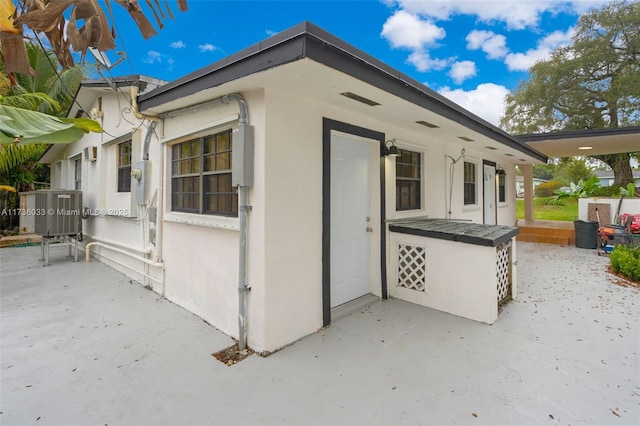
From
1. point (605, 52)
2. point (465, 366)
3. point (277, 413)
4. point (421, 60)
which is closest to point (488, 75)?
point (605, 52)

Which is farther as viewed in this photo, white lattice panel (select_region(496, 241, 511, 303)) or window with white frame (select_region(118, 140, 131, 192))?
window with white frame (select_region(118, 140, 131, 192))

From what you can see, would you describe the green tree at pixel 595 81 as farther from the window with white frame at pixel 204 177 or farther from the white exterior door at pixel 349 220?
the window with white frame at pixel 204 177

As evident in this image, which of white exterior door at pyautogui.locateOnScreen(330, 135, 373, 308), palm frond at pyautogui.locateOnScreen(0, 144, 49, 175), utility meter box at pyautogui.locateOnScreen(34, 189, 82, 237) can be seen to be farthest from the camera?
palm frond at pyautogui.locateOnScreen(0, 144, 49, 175)

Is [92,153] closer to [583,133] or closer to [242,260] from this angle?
[242,260]

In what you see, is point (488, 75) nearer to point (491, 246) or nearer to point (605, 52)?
point (605, 52)

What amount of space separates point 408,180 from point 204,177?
335 cm

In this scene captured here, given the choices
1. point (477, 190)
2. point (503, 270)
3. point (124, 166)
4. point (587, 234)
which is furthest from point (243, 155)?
point (587, 234)

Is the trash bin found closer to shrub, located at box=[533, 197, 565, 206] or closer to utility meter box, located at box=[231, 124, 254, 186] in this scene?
utility meter box, located at box=[231, 124, 254, 186]

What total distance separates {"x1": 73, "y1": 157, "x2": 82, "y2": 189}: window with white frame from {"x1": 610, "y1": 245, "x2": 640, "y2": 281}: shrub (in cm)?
1286

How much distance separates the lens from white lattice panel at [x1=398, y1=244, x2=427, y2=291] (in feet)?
14.3

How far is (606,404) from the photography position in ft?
7.54

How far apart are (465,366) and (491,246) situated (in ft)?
5.00

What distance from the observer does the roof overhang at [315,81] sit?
224cm

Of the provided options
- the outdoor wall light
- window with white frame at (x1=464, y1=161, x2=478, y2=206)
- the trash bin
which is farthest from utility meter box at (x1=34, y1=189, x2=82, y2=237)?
the trash bin
